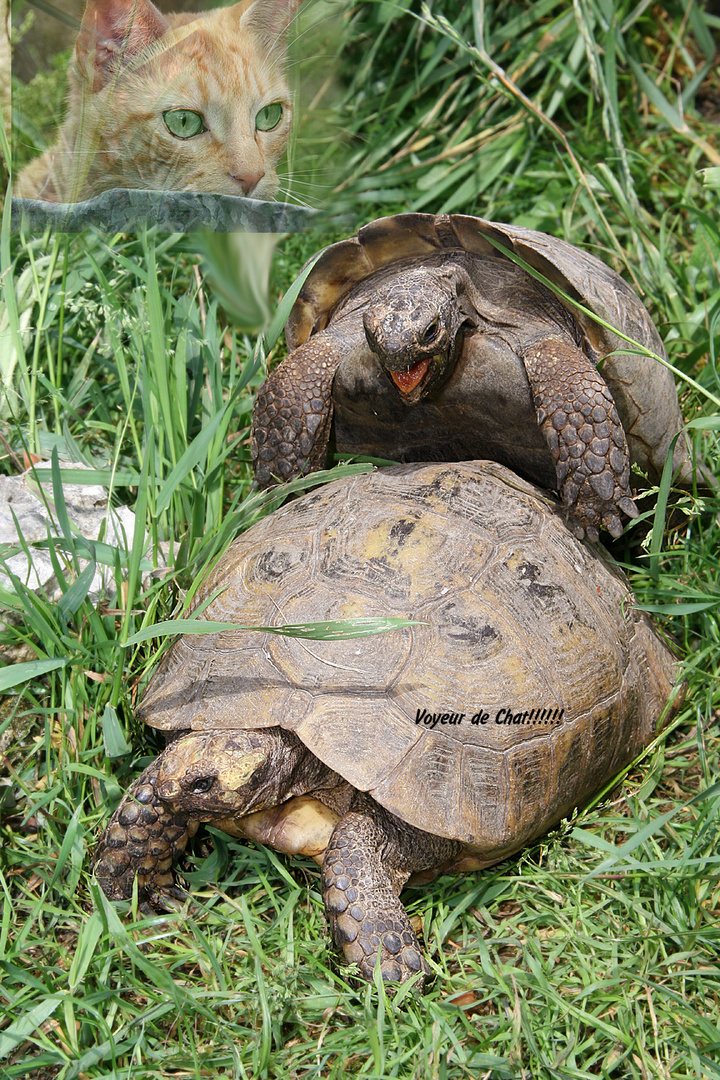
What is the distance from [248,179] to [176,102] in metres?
0.18

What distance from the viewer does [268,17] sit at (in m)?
1.29

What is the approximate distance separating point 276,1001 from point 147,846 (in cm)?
52

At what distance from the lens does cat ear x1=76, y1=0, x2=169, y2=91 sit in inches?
41.9

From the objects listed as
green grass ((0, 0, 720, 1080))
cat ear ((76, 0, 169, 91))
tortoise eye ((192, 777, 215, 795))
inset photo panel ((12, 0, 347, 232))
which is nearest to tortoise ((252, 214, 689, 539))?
green grass ((0, 0, 720, 1080))

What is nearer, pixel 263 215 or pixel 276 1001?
pixel 263 215

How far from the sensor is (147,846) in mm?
2342

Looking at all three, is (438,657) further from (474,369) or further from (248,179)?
(248,179)

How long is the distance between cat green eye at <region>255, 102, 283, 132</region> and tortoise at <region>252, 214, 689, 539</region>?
1.15 metres

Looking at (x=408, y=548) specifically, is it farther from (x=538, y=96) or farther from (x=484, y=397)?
(x=538, y=96)

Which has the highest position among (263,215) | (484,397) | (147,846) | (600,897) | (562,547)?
(263,215)

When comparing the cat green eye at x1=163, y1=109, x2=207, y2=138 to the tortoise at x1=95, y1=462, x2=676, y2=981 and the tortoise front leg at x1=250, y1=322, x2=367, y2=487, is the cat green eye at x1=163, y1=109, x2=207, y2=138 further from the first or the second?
the tortoise front leg at x1=250, y1=322, x2=367, y2=487

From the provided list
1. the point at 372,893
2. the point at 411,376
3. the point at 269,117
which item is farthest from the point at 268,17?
the point at 372,893

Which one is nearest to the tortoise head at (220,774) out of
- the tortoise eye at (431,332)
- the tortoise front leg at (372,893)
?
the tortoise front leg at (372,893)

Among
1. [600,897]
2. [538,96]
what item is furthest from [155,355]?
[538,96]
